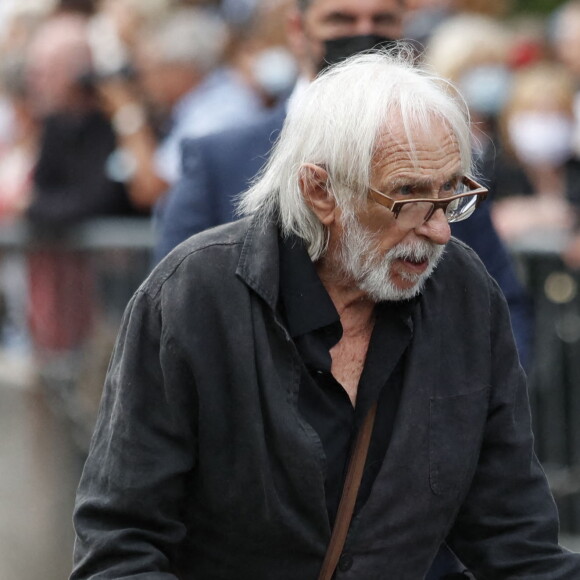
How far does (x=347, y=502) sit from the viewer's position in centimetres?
275

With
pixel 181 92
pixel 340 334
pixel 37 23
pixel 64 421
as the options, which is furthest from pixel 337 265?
pixel 37 23

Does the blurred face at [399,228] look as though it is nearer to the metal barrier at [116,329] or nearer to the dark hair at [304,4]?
the dark hair at [304,4]

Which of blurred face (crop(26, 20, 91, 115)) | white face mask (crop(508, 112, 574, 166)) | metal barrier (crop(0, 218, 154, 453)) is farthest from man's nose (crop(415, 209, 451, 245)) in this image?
blurred face (crop(26, 20, 91, 115))

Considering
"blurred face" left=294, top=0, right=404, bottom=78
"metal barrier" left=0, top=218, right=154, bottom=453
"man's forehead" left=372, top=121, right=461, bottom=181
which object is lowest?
"metal barrier" left=0, top=218, right=154, bottom=453

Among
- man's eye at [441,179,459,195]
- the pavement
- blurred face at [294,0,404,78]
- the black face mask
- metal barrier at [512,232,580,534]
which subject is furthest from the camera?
the pavement

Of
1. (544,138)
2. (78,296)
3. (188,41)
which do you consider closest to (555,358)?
(544,138)

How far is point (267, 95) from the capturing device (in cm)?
619

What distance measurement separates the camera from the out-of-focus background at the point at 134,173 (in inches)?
222

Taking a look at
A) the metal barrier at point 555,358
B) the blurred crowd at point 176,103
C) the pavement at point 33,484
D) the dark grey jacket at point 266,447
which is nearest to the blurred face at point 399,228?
the dark grey jacket at point 266,447

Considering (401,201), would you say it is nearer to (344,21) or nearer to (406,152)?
(406,152)

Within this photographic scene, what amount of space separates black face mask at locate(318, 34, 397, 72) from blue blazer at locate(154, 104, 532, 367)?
0.19 meters

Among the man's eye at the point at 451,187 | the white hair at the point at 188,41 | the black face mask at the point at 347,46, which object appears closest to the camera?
the man's eye at the point at 451,187

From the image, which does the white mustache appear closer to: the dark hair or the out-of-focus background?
the dark hair

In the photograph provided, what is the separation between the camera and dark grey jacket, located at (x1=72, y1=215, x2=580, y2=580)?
2.63 m
